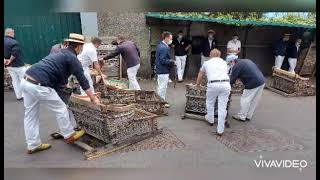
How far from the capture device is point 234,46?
3.99 meters

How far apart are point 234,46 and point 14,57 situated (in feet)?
6.98

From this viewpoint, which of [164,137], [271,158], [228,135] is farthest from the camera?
[228,135]

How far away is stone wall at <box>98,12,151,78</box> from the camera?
112 inches

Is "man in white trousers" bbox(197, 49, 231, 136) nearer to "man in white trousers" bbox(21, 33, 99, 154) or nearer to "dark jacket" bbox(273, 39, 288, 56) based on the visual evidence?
"dark jacket" bbox(273, 39, 288, 56)

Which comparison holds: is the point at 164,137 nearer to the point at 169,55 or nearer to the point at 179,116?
the point at 179,116

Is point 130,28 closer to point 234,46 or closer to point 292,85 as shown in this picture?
point 234,46

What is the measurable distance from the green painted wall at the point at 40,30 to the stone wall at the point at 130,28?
0.20 m

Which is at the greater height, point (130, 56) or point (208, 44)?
point (208, 44)

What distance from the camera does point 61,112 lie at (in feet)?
11.8

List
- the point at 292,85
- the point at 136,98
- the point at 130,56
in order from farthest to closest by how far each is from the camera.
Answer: the point at 292,85
the point at 136,98
the point at 130,56

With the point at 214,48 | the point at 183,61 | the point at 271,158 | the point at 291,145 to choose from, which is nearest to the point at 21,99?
the point at 183,61

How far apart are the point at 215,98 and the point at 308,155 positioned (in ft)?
3.86

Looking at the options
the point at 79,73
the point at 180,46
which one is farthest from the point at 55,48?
the point at 180,46

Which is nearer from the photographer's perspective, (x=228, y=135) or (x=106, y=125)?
(x=106, y=125)
